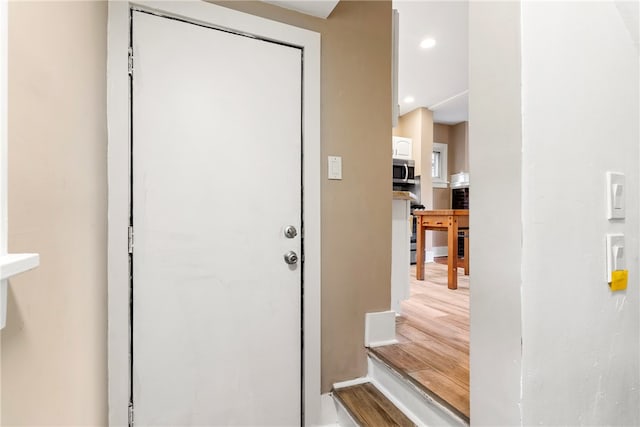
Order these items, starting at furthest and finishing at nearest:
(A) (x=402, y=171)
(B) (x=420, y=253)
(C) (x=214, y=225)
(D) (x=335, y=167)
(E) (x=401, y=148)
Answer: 1. (E) (x=401, y=148)
2. (A) (x=402, y=171)
3. (B) (x=420, y=253)
4. (D) (x=335, y=167)
5. (C) (x=214, y=225)

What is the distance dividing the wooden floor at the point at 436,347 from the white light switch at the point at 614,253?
64 cm

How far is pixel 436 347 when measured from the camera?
1659 millimetres

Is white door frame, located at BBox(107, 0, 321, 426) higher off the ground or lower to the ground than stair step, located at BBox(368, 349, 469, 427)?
higher

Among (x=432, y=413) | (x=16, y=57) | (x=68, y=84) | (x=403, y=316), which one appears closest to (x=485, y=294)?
(x=432, y=413)

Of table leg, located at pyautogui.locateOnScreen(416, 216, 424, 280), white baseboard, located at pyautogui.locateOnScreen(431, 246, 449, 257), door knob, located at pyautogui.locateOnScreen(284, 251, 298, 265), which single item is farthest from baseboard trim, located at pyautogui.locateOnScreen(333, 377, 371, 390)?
white baseboard, located at pyautogui.locateOnScreen(431, 246, 449, 257)

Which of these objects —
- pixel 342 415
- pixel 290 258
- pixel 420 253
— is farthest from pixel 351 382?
pixel 420 253

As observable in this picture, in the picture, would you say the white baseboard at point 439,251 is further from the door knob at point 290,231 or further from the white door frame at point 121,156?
the white door frame at point 121,156

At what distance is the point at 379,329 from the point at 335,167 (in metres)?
0.90

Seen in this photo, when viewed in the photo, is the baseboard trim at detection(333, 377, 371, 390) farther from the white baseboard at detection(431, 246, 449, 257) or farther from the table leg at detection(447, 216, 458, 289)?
the white baseboard at detection(431, 246, 449, 257)

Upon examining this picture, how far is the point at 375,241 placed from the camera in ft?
5.43

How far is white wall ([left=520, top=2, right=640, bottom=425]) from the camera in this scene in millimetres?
717

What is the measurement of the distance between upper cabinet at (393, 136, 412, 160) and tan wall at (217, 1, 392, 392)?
10.6 feet

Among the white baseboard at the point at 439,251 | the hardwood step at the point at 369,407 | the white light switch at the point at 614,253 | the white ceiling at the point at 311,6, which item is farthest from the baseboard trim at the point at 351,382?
the white baseboard at the point at 439,251

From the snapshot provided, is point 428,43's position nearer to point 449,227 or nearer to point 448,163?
point 449,227
